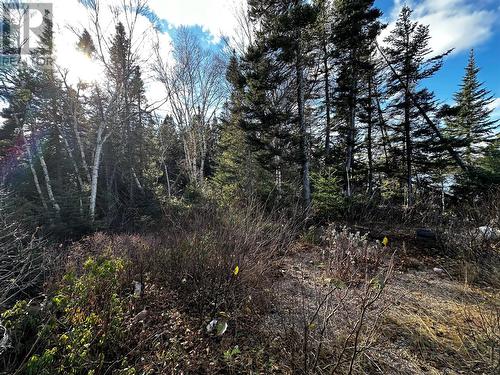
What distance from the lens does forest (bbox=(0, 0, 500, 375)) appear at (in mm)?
2121

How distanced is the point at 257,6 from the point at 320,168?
25.0 feet

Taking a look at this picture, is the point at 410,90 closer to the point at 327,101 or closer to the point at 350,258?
the point at 327,101

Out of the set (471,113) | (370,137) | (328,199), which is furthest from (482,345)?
Result: (471,113)

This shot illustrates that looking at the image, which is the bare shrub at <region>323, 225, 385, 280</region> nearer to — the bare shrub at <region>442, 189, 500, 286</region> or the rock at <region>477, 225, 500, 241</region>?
the bare shrub at <region>442, 189, 500, 286</region>

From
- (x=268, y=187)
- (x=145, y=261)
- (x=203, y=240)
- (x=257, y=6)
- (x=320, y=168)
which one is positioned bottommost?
(x=145, y=261)

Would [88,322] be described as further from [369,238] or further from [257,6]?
[257,6]

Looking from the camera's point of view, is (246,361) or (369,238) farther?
(369,238)

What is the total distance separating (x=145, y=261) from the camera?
3.62 m

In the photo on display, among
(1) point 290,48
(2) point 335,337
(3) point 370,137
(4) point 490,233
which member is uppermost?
(1) point 290,48

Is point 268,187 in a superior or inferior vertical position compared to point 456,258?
superior

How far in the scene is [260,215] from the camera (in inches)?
152

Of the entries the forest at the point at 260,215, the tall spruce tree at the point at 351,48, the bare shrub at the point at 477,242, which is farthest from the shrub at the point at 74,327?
the tall spruce tree at the point at 351,48

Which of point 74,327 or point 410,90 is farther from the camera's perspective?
point 410,90

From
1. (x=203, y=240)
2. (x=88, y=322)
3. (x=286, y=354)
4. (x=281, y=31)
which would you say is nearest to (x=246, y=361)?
(x=286, y=354)
